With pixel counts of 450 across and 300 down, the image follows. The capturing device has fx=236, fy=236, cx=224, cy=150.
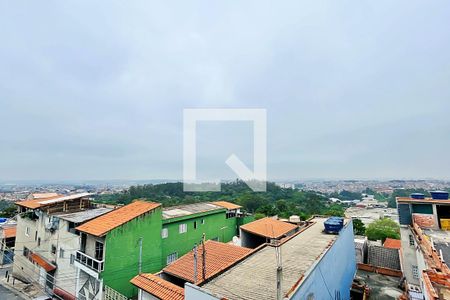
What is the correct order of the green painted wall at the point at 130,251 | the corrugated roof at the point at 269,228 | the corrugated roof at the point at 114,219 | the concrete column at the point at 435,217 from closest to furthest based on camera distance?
the concrete column at the point at 435,217, the green painted wall at the point at 130,251, the corrugated roof at the point at 114,219, the corrugated roof at the point at 269,228

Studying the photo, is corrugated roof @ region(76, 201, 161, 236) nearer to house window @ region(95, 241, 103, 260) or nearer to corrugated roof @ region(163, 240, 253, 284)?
house window @ region(95, 241, 103, 260)

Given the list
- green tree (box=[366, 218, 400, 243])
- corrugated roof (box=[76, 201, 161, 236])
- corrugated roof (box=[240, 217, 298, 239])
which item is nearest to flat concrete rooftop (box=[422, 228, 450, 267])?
corrugated roof (box=[240, 217, 298, 239])

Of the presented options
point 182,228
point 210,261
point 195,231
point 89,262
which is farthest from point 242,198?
point 210,261

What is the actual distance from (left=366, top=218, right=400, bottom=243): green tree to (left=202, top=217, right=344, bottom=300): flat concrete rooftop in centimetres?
2345

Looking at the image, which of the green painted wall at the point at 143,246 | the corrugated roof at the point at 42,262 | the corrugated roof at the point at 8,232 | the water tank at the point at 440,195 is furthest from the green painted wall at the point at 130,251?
the corrugated roof at the point at 8,232

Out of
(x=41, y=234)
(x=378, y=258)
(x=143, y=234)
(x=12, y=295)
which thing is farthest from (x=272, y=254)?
(x=12, y=295)

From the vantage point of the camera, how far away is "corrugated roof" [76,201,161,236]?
11672 mm

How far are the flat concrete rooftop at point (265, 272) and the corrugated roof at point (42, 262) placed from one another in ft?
44.8

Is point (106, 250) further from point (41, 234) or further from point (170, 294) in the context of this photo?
point (41, 234)

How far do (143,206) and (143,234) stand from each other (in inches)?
69.0

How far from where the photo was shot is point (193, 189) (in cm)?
7200

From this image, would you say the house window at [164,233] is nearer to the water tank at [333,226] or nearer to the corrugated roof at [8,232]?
the water tank at [333,226]

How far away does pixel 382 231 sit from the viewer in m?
27.7

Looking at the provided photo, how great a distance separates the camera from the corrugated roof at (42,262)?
14.4 meters
